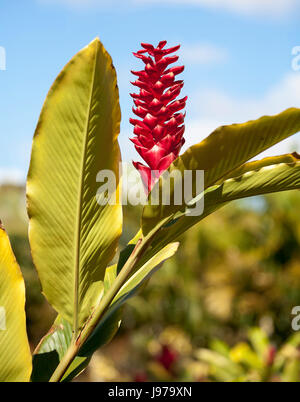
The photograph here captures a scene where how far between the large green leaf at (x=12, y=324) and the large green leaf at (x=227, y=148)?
0.65 feet

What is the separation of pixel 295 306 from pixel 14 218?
207 inches

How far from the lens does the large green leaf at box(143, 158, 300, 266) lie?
2.07ft

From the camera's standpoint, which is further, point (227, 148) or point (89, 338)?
point (89, 338)

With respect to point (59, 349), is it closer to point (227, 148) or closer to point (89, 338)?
point (89, 338)

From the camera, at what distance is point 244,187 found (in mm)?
637

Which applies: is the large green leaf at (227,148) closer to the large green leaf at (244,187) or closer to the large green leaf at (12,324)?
the large green leaf at (244,187)

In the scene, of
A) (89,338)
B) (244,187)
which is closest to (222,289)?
(89,338)

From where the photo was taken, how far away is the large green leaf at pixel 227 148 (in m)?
0.59

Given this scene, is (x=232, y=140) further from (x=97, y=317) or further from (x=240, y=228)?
(x=240, y=228)

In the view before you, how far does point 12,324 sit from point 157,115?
0.36 m

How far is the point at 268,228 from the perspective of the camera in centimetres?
793

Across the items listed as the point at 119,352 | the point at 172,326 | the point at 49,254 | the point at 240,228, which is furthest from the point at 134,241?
the point at 119,352

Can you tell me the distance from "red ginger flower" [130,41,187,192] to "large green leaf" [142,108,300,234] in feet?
0.18
